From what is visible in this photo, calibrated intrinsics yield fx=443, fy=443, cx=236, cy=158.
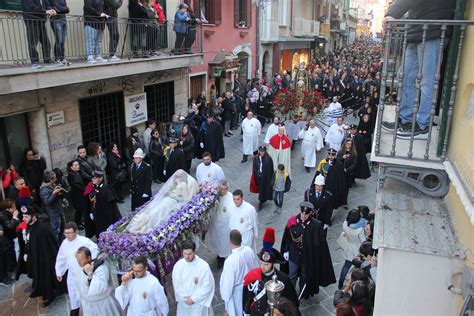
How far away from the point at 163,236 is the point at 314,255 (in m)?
2.30

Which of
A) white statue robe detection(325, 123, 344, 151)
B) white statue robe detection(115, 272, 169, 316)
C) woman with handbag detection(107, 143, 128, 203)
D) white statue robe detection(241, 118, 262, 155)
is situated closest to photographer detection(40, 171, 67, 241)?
woman with handbag detection(107, 143, 128, 203)

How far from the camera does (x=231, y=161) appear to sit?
14492mm

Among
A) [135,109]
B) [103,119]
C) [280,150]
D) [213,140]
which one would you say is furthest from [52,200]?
[213,140]

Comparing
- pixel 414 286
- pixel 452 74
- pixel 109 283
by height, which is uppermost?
pixel 452 74

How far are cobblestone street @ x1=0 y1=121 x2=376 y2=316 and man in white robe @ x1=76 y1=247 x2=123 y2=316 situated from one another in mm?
1156

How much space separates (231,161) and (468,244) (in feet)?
36.3

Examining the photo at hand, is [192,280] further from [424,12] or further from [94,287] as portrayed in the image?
[424,12]

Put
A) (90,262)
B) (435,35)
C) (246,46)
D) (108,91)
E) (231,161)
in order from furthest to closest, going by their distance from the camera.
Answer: (246,46), (231,161), (108,91), (90,262), (435,35)

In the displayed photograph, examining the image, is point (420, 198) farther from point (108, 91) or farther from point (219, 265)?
point (108, 91)

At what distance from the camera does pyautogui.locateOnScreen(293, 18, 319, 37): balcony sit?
31031 millimetres

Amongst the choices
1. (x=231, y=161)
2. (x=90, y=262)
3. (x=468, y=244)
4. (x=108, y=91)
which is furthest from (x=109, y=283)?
(x=231, y=161)

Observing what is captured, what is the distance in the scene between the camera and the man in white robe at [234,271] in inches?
238

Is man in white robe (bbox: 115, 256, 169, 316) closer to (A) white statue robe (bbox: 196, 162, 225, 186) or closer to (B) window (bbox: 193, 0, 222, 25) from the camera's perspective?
(A) white statue robe (bbox: 196, 162, 225, 186)

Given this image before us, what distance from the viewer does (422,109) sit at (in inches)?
182
